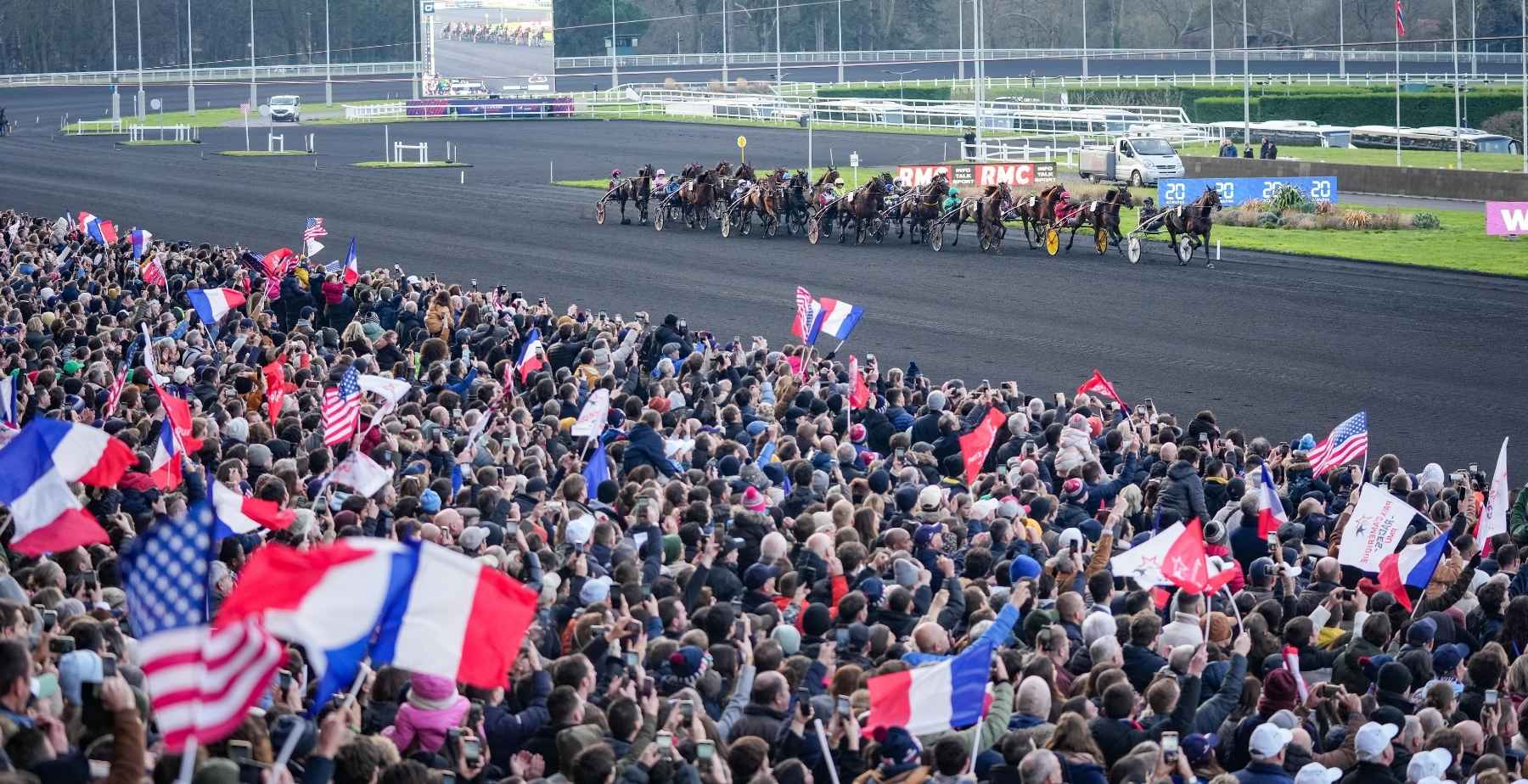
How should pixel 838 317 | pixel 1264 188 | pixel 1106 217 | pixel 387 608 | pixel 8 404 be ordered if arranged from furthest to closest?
1. pixel 1264 188
2. pixel 1106 217
3. pixel 838 317
4. pixel 8 404
5. pixel 387 608

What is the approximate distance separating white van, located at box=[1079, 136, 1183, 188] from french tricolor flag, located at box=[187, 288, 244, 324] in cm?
3080

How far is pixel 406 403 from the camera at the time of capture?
1484 cm

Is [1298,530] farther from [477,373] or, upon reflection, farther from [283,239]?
[283,239]

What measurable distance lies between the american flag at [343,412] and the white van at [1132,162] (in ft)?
116

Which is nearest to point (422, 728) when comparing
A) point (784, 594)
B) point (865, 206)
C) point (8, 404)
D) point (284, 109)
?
point (784, 594)

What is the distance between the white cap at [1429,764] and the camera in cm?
711

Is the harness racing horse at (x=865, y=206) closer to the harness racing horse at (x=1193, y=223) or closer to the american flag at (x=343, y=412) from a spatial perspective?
the harness racing horse at (x=1193, y=223)

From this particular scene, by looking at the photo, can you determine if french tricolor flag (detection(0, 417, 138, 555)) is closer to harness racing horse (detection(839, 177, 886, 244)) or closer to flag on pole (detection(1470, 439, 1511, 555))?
flag on pole (detection(1470, 439, 1511, 555))

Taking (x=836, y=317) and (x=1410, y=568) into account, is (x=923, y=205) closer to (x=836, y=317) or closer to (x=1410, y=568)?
(x=836, y=317)

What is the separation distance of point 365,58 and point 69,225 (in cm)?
8730

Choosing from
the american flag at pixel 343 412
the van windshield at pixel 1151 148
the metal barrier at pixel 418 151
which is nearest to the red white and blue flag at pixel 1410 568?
the american flag at pixel 343 412

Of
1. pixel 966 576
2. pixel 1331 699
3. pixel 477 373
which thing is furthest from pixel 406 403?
pixel 1331 699

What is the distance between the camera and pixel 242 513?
401 inches

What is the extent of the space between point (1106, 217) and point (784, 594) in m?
23.9
